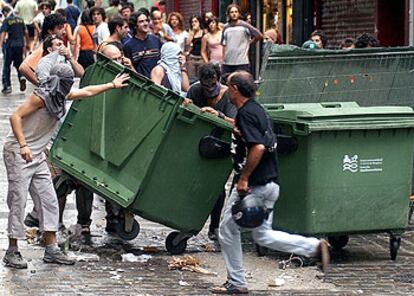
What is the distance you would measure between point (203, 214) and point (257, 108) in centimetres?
Result: 159

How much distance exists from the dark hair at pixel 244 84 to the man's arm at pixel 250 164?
437mm

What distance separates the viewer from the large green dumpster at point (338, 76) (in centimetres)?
1117

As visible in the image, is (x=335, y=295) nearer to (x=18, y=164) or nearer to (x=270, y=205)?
(x=270, y=205)

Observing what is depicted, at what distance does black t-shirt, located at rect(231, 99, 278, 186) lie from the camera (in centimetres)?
890

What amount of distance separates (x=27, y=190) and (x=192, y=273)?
146 cm

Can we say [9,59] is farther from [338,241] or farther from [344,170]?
[344,170]

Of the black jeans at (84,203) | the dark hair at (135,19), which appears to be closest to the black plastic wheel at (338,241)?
the black jeans at (84,203)

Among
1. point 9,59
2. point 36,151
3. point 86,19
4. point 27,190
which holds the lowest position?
point 9,59

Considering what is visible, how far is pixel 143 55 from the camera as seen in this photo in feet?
43.3

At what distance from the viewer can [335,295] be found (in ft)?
30.0

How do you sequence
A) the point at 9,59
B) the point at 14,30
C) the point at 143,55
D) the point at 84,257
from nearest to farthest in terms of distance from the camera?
the point at 84,257, the point at 143,55, the point at 9,59, the point at 14,30

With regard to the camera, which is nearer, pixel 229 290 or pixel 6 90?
pixel 229 290

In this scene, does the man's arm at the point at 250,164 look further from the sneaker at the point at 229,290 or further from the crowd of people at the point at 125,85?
the sneaker at the point at 229,290

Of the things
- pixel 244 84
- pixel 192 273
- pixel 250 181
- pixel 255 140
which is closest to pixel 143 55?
pixel 192 273
